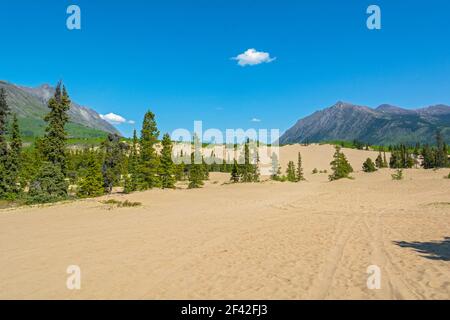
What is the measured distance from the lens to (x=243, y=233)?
18188 millimetres

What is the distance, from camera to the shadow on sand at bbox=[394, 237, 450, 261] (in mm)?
12052

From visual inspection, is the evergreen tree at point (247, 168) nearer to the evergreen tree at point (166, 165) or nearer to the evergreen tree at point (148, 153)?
the evergreen tree at point (166, 165)

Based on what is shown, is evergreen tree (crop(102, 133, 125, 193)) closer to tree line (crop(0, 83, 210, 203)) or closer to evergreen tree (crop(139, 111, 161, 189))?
tree line (crop(0, 83, 210, 203))

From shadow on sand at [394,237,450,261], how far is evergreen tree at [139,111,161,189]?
42331mm

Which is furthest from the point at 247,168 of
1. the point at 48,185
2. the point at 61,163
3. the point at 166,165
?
the point at 48,185

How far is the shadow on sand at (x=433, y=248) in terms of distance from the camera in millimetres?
12052

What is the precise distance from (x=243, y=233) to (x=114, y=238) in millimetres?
6991

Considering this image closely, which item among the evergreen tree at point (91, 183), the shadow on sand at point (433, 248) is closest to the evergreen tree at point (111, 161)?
the evergreen tree at point (91, 183)

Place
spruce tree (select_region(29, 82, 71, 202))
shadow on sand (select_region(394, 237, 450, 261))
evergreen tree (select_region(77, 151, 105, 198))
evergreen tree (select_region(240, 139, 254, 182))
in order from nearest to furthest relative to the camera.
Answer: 1. shadow on sand (select_region(394, 237, 450, 261))
2. spruce tree (select_region(29, 82, 71, 202))
3. evergreen tree (select_region(77, 151, 105, 198))
4. evergreen tree (select_region(240, 139, 254, 182))

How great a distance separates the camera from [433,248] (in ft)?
44.0

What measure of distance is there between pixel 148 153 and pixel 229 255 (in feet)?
134

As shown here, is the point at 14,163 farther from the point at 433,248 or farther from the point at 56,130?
the point at 433,248

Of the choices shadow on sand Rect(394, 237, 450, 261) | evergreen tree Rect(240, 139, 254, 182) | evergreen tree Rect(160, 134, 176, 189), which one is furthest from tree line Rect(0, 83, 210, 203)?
shadow on sand Rect(394, 237, 450, 261)
